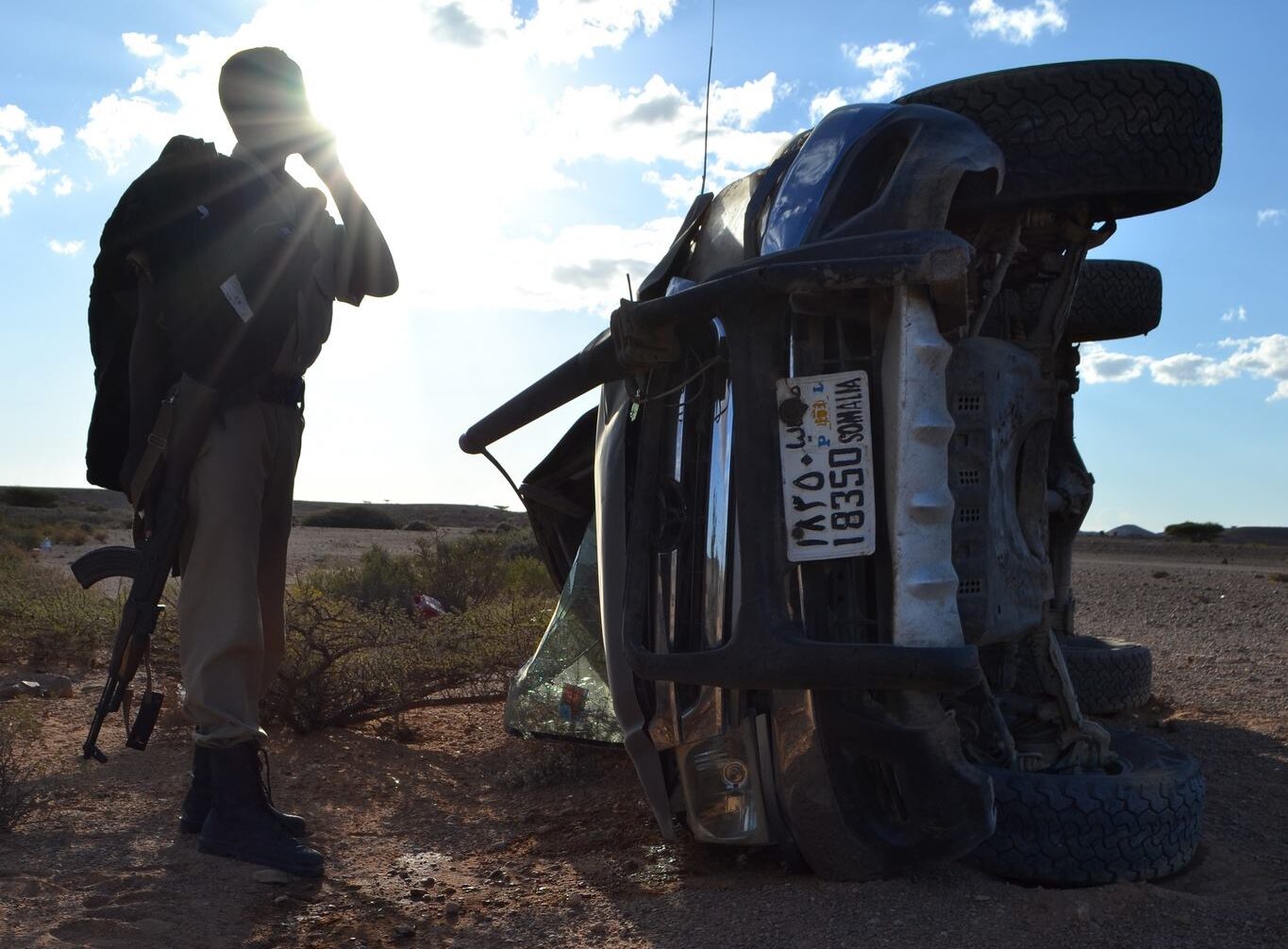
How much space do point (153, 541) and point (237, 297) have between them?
0.72 meters

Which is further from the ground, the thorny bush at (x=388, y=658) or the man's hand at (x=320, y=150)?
the man's hand at (x=320, y=150)

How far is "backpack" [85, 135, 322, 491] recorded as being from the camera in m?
3.38

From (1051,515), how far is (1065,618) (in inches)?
20.1

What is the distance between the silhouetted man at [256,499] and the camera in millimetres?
3408

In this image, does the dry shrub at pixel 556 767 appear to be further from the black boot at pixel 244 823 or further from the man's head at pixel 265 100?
the man's head at pixel 265 100

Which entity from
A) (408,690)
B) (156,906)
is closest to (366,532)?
(408,690)

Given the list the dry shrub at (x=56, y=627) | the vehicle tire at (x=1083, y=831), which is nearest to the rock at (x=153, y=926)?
the vehicle tire at (x=1083, y=831)

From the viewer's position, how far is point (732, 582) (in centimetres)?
282

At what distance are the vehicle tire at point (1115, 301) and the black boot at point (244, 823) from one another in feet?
12.7

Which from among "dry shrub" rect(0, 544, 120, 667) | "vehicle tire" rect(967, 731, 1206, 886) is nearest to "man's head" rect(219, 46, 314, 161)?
"vehicle tire" rect(967, 731, 1206, 886)

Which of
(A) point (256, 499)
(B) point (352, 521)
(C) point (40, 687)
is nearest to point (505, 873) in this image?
(A) point (256, 499)

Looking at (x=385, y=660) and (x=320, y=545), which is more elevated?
(x=320, y=545)

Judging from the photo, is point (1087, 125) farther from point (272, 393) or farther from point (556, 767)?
point (556, 767)

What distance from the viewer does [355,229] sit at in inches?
153
